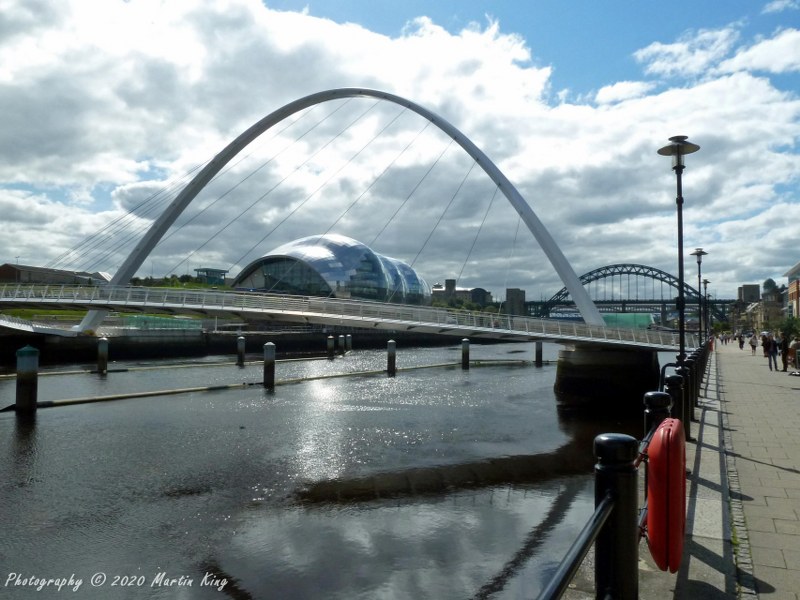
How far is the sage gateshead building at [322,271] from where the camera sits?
87812 mm

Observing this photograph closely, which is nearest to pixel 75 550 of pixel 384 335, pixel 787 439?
pixel 787 439

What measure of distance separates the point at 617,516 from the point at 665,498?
137cm

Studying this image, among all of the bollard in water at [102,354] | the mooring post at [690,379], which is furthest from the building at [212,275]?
the mooring post at [690,379]

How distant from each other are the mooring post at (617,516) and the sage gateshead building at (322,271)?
80946mm

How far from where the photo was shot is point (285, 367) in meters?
38.5

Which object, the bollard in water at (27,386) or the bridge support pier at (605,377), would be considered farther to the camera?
the bridge support pier at (605,377)

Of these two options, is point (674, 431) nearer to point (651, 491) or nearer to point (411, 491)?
point (651, 491)

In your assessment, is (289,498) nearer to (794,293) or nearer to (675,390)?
(675,390)

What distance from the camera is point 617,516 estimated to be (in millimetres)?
2547

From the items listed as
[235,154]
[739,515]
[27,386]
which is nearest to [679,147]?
[739,515]

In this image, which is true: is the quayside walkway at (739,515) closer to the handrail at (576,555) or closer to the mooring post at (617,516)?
the mooring post at (617,516)

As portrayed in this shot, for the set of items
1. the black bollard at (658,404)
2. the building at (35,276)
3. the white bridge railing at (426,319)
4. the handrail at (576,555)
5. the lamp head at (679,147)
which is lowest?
the handrail at (576,555)

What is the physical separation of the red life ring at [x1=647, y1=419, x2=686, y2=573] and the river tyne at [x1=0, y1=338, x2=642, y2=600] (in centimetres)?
352

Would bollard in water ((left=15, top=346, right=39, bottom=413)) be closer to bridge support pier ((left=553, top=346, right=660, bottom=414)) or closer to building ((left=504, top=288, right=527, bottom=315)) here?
bridge support pier ((left=553, top=346, right=660, bottom=414))
